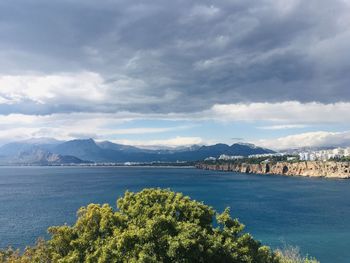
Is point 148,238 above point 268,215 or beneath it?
above

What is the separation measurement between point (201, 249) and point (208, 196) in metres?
121

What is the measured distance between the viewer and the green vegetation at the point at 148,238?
26.0 meters

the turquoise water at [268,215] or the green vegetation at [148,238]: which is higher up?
the green vegetation at [148,238]

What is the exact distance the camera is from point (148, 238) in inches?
1040

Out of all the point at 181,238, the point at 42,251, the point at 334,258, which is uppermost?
the point at 181,238

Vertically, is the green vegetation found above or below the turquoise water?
above

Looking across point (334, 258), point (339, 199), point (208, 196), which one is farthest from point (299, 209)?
point (334, 258)

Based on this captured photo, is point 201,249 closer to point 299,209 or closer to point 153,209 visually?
point 153,209

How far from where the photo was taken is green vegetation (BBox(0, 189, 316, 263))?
85.3ft

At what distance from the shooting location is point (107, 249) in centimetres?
2561

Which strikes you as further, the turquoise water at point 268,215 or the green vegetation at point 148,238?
the turquoise water at point 268,215

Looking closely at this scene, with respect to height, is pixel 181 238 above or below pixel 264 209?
above

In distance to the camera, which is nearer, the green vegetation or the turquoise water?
the green vegetation

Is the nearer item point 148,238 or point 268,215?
point 148,238
